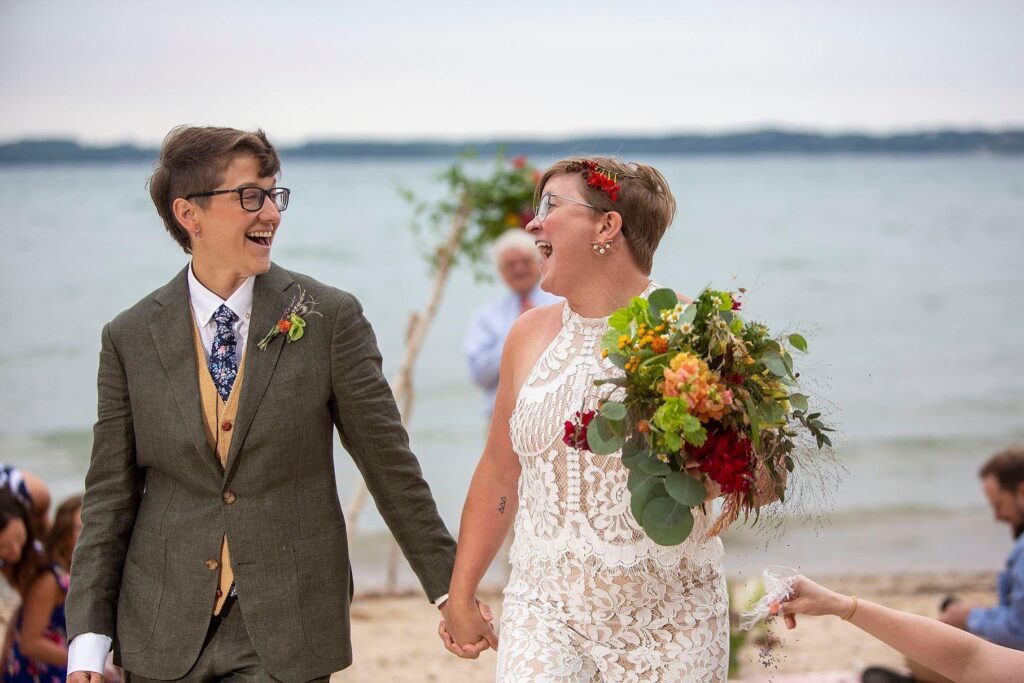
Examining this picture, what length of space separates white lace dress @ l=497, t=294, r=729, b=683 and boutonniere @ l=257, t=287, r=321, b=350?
709 mm

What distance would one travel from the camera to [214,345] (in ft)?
12.0

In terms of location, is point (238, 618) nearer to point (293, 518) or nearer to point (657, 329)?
point (293, 518)

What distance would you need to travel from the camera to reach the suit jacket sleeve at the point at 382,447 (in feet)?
12.0

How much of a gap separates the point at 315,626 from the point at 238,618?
218 mm

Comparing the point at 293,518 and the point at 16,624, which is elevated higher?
the point at 293,518

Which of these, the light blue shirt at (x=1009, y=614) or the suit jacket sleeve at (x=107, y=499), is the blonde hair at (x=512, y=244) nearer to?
the light blue shirt at (x=1009, y=614)

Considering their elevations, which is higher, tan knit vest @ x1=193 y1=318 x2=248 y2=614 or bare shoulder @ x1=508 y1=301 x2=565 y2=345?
bare shoulder @ x1=508 y1=301 x2=565 y2=345

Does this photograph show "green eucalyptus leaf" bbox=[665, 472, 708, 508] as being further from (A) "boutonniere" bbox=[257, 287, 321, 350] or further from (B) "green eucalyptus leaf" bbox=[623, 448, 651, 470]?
(A) "boutonniere" bbox=[257, 287, 321, 350]

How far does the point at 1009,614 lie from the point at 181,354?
3.74 m

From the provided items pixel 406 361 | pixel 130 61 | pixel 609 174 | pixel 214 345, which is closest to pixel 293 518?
pixel 214 345

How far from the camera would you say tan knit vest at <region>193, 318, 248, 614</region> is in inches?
139

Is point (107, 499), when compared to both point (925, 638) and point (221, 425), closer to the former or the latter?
point (221, 425)

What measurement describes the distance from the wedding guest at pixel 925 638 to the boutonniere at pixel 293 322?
154cm

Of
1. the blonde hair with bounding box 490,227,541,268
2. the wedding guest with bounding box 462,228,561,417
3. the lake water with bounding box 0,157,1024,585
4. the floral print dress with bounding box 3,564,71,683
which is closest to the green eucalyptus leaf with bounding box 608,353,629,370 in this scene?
the lake water with bounding box 0,157,1024,585
